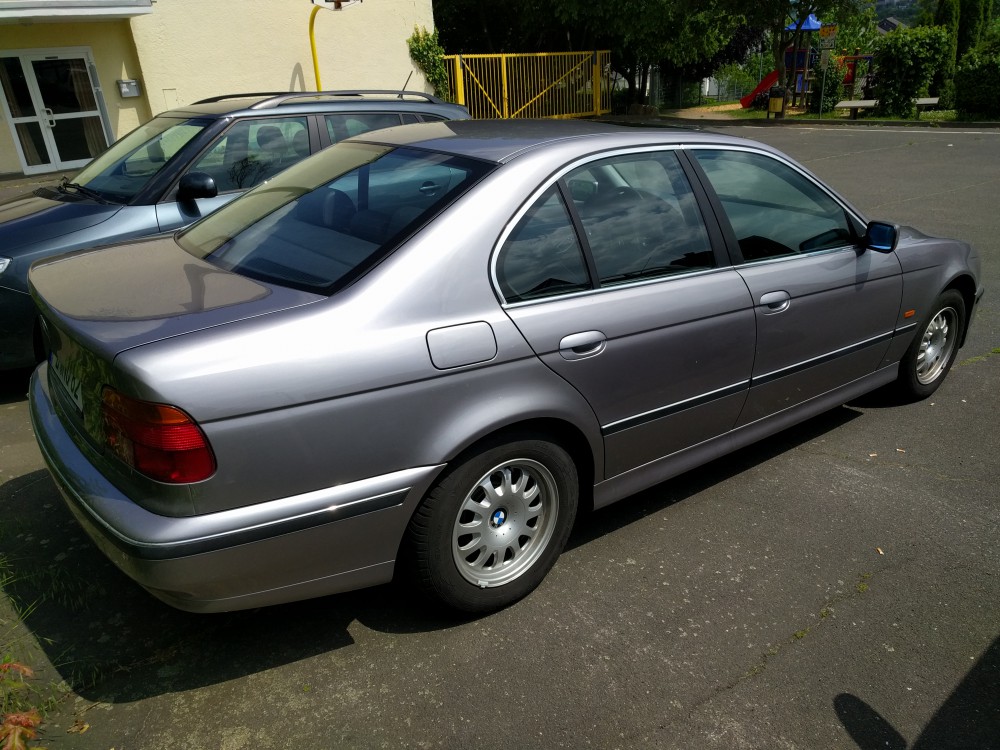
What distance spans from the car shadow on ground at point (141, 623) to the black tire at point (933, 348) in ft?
7.66

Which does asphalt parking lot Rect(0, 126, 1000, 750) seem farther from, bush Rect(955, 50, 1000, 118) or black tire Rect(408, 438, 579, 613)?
bush Rect(955, 50, 1000, 118)

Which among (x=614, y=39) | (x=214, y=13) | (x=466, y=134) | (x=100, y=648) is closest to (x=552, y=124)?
(x=466, y=134)

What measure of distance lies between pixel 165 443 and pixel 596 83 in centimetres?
2431

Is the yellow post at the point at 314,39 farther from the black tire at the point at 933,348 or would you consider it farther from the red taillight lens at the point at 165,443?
the red taillight lens at the point at 165,443

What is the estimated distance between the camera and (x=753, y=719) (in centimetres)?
250

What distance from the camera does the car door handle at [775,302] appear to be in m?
3.47

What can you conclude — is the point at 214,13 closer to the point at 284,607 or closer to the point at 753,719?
the point at 284,607

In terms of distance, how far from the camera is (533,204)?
2.89m

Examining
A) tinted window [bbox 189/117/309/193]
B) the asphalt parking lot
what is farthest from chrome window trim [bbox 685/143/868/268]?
tinted window [bbox 189/117/309/193]

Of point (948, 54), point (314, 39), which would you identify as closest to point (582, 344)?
point (314, 39)

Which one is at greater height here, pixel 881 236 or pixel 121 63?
pixel 121 63

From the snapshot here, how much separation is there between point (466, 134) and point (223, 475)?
184cm

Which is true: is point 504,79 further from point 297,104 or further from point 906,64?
point 297,104

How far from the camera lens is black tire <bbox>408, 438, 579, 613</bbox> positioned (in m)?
2.63
